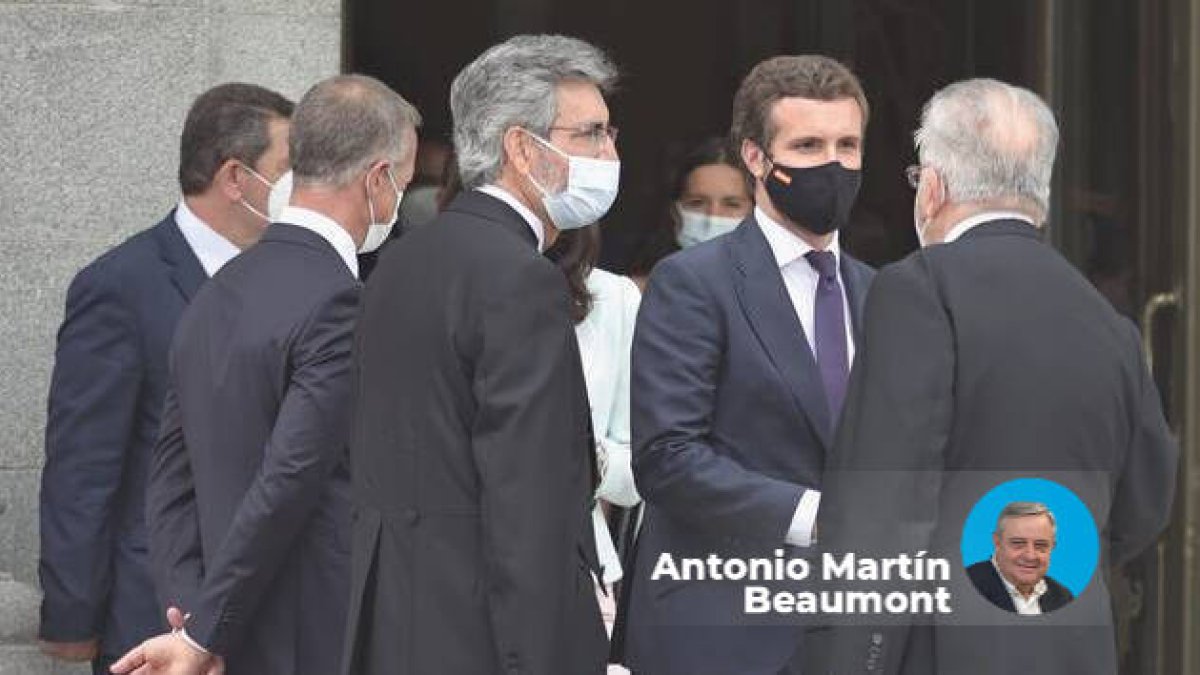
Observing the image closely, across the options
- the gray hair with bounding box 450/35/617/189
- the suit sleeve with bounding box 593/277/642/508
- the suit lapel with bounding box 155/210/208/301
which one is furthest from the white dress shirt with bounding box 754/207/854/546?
the suit lapel with bounding box 155/210/208/301

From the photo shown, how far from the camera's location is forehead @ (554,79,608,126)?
15.7ft

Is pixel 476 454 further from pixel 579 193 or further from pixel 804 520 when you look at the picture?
pixel 804 520

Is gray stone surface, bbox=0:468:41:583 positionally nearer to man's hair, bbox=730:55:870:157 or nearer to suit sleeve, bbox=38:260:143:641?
suit sleeve, bbox=38:260:143:641

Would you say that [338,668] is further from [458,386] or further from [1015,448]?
[1015,448]

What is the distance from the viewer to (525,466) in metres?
4.32

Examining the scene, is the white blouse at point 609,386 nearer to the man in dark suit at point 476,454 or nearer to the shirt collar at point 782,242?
the shirt collar at point 782,242

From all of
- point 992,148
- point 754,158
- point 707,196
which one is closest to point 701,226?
point 707,196

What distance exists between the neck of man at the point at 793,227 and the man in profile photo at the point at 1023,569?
3.22 ft

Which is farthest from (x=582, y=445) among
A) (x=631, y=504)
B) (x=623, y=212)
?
(x=623, y=212)

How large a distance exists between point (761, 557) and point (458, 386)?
0.80 meters

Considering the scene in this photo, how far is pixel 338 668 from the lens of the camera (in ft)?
16.4

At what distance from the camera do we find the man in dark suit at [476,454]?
434 centimetres

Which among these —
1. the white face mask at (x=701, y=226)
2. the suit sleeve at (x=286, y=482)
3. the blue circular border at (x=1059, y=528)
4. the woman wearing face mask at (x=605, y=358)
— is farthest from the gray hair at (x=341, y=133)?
the white face mask at (x=701, y=226)

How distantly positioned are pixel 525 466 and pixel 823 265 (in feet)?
3.44
